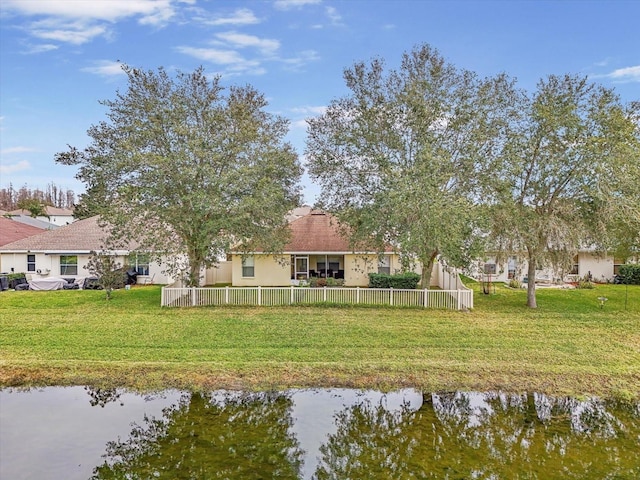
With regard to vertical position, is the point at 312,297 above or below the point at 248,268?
below

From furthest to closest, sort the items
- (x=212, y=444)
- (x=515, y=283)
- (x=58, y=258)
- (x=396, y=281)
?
1. (x=58, y=258)
2. (x=515, y=283)
3. (x=396, y=281)
4. (x=212, y=444)

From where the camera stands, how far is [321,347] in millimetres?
11820

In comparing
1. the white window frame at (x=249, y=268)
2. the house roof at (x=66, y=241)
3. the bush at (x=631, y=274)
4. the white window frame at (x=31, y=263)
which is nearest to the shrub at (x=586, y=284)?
the bush at (x=631, y=274)

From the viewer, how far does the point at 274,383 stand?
31.0 feet

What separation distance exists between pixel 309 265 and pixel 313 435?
57.8 feet

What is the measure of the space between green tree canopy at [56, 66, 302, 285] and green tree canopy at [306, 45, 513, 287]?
2805mm

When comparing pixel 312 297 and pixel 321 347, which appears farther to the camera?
pixel 312 297

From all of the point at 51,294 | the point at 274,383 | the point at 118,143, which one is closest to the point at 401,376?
the point at 274,383

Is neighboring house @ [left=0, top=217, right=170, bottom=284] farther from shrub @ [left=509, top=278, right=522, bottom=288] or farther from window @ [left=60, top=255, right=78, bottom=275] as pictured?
shrub @ [left=509, top=278, right=522, bottom=288]

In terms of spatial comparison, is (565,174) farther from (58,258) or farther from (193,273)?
(58,258)

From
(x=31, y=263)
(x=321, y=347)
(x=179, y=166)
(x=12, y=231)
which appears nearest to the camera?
(x=321, y=347)

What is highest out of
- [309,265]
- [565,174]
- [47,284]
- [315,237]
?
[565,174]

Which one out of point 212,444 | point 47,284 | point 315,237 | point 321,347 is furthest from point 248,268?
point 212,444

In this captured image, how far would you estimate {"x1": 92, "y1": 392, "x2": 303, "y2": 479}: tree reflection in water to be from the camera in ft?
20.3
